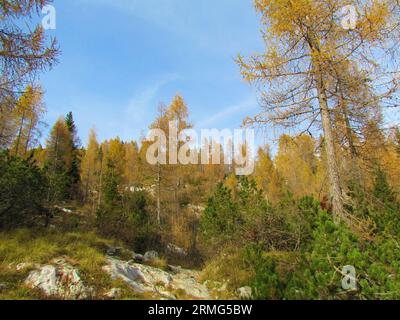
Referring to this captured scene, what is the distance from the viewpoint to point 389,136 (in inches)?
314

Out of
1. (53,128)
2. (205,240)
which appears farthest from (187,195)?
(205,240)

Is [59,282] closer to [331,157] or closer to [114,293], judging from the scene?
[114,293]

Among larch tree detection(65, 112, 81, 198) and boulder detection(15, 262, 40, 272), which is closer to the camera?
boulder detection(15, 262, 40, 272)

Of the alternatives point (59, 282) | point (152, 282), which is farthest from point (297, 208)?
point (59, 282)

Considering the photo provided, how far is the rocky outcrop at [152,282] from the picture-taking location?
6207 millimetres

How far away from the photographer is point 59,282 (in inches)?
226

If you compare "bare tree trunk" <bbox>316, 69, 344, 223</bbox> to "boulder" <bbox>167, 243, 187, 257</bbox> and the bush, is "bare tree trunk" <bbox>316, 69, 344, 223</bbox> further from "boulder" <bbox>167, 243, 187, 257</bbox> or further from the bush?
"boulder" <bbox>167, 243, 187, 257</bbox>

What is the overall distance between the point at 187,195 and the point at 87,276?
83.0 feet

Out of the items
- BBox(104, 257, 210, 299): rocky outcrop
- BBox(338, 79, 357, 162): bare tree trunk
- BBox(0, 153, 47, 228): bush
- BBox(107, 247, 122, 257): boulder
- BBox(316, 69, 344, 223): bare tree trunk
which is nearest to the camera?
BBox(316, 69, 344, 223): bare tree trunk

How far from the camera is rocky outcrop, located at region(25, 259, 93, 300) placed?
17.8ft

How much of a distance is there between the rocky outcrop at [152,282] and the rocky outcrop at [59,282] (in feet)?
2.59

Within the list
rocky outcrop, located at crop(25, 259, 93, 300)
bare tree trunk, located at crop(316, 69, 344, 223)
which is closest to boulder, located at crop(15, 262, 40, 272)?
rocky outcrop, located at crop(25, 259, 93, 300)

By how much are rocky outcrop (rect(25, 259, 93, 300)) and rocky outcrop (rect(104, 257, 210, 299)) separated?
0.79m

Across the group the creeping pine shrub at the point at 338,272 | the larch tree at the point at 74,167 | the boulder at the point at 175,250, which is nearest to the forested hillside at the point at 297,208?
the creeping pine shrub at the point at 338,272
